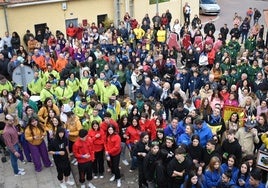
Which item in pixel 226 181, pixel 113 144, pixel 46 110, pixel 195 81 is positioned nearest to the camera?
pixel 226 181

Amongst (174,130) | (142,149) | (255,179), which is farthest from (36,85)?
(255,179)

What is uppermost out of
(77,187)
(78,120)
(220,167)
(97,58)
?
(97,58)

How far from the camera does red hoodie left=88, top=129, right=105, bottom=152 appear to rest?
9.37 meters

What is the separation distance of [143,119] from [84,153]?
1778 millimetres

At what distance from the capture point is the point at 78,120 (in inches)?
391

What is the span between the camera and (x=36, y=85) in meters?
12.6

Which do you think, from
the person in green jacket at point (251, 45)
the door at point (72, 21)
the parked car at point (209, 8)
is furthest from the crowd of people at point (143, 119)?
the parked car at point (209, 8)

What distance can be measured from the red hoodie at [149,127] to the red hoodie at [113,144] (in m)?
0.79

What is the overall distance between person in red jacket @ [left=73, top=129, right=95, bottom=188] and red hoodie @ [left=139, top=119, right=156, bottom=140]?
1.42m

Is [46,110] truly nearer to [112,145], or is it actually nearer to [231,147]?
[112,145]

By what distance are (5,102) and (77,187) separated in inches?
134

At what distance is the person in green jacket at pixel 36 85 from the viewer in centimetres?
Answer: 1251

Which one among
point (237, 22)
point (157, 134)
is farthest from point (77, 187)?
point (237, 22)

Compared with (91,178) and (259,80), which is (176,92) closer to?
(259,80)
